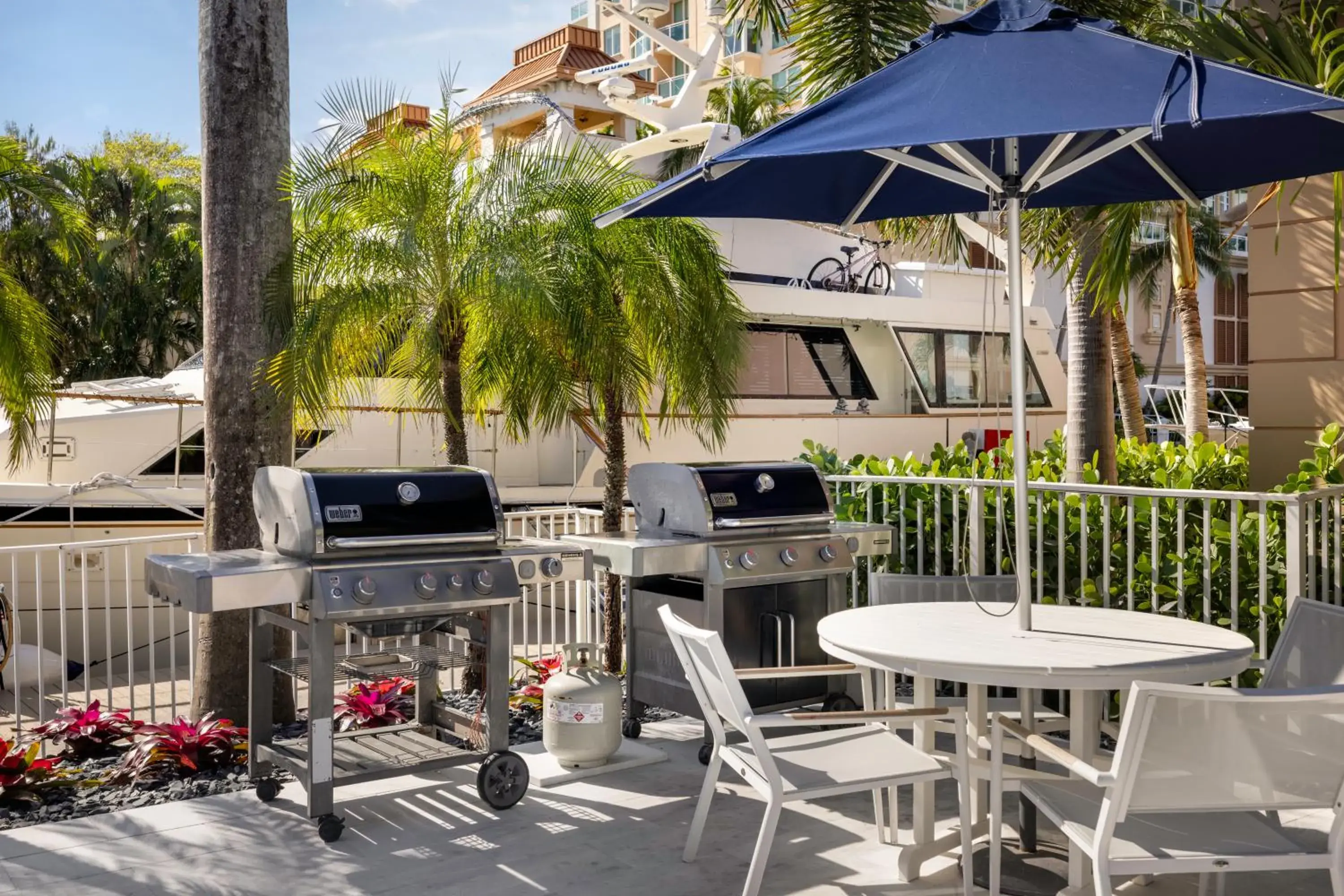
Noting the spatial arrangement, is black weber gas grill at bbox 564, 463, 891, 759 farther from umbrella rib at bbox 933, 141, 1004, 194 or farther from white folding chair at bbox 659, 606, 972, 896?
umbrella rib at bbox 933, 141, 1004, 194

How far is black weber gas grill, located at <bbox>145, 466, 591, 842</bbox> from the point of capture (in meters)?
4.43

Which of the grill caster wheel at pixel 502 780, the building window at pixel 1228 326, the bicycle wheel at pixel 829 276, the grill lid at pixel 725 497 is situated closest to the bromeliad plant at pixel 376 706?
the grill caster wheel at pixel 502 780

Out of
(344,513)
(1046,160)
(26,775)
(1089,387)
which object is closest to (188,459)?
(26,775)

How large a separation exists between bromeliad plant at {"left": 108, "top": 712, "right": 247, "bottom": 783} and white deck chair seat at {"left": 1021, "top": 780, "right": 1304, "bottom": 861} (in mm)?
3787

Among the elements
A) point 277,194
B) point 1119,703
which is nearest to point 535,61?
point 277,194

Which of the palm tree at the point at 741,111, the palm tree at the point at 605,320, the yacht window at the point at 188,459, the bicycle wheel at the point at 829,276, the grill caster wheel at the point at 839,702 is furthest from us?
the palm tree at the point at 741,111

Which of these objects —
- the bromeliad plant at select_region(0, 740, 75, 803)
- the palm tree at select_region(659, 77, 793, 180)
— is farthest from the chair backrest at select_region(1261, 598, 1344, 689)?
the palm tree at select_region(659, 77, 793, 180)

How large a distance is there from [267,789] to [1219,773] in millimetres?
3712

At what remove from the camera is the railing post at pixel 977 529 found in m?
6.37

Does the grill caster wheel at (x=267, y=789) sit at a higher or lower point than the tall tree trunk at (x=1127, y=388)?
lower

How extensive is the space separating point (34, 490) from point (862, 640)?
9.24 meters

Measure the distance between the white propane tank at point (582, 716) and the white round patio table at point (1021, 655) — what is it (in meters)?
1.33

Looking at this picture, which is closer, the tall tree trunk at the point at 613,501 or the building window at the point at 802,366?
the tall tree trunk at the point at 613,501

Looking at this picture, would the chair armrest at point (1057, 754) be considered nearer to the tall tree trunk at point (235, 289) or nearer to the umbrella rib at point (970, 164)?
the umbrella rib at point (970, 164)
